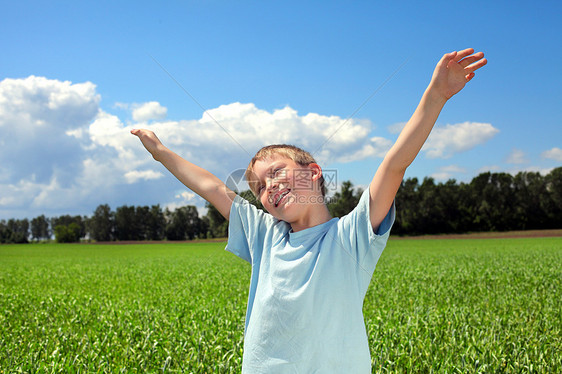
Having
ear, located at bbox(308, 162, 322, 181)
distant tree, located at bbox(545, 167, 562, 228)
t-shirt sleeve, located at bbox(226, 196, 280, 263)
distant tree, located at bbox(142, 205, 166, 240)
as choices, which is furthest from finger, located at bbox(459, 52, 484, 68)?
distant tree, located at bbox(142, 205, 166, 240)

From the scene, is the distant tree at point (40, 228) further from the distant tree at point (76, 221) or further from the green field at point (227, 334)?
the green field at point (227, 334)

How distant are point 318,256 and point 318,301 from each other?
0.68ft

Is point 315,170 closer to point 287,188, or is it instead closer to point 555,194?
point 287,188

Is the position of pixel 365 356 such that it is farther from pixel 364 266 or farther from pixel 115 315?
pixel 115 315

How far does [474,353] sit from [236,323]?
3.20 meters

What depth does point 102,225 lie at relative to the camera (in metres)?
102

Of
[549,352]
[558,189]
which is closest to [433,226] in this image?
[558,189]

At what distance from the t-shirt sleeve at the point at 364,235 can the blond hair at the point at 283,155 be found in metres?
0.38

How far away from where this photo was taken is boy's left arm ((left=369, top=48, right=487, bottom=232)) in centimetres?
171

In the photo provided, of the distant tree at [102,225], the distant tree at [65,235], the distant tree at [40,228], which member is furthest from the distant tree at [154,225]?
the distant tree at [40,228]

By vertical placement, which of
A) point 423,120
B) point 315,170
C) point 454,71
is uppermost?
point 454,71

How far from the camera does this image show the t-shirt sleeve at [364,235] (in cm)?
185

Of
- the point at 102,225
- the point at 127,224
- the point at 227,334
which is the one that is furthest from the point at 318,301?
the point at 102,225

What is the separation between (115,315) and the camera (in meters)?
6.80
